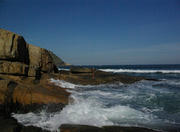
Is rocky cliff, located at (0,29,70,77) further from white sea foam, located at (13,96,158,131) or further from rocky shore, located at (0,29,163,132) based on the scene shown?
white sea foam, located at (13,96,158,131)

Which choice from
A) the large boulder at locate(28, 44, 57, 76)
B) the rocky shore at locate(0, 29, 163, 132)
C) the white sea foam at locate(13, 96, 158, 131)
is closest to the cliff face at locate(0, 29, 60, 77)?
the rocky shore at locate(0, 29, 163, 132)

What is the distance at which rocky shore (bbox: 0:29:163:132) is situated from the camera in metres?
4.17

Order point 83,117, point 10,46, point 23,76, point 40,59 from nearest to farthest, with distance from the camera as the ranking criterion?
1. point 83,117
2. point 23,76
3. point 10,46
4. point 40,59

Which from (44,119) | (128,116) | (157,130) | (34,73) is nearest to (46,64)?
(34,73)

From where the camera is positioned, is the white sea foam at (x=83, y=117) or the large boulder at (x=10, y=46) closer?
the white sea foam at (x=83, y=117)

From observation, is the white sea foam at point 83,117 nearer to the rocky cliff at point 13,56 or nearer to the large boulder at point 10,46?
the rocky cliff at point 13,56

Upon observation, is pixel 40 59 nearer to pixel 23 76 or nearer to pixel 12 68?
pixel 23 76

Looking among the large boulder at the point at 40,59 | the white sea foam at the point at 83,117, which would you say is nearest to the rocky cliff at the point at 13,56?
the large boulder at the point at 40,59

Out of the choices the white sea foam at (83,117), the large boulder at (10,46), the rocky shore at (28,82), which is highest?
the large boulder at (10,46)

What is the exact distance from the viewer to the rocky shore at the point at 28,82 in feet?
13.7

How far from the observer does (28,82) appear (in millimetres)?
9227

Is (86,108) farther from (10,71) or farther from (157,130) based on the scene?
(10,71)

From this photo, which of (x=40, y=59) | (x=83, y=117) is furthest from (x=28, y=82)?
(x=83, y=117)

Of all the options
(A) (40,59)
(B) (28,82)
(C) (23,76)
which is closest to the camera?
(B) (28,82)
